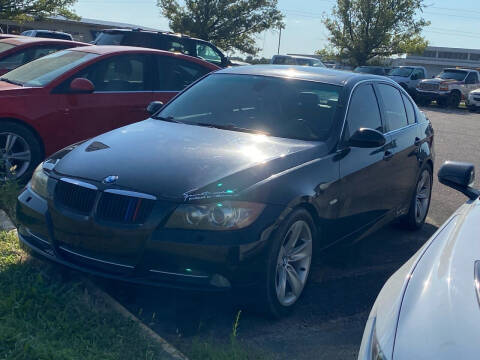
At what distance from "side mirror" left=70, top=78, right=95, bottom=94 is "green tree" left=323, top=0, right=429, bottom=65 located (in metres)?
36.6

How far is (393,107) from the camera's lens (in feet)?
19.4

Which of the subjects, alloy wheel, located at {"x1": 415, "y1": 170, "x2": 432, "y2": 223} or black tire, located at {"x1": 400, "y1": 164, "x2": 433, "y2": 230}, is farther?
alloy wheel, located at {"x1": 415, "y1": 170, "x2": 432, "y2": 223}

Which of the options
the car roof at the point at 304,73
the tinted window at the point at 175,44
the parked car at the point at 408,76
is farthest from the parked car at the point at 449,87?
the car roof at the point at 304,73

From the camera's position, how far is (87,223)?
3.72m

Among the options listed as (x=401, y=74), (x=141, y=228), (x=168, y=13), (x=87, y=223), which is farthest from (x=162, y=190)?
(x=168, y=13)

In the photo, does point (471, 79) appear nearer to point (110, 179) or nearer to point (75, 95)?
point (75, 95)

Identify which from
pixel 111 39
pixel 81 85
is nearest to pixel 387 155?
pixel 81 85

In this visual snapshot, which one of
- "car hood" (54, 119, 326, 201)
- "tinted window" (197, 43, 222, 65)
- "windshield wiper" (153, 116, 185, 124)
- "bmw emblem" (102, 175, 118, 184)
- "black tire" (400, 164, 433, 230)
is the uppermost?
"tinted window" (197, 43, 222, 65)

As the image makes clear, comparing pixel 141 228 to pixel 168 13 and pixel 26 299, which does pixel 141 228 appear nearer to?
pixel 26 299

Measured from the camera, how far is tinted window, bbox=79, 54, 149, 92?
719 cm

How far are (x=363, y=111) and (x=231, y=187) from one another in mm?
1965

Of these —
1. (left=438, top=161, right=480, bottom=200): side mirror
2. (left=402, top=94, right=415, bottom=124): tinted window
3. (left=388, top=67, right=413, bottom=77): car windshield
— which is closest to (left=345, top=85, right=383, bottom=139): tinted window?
(left=402, top=94, right=415, bottom=124): tinted window

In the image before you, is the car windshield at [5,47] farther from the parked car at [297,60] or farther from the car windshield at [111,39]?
the parked car at [297,60]

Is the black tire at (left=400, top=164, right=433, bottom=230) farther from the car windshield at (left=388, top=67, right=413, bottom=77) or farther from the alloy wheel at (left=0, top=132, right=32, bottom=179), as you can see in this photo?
the car windshield at (left=388, top=67, right=413, bottom=77)
